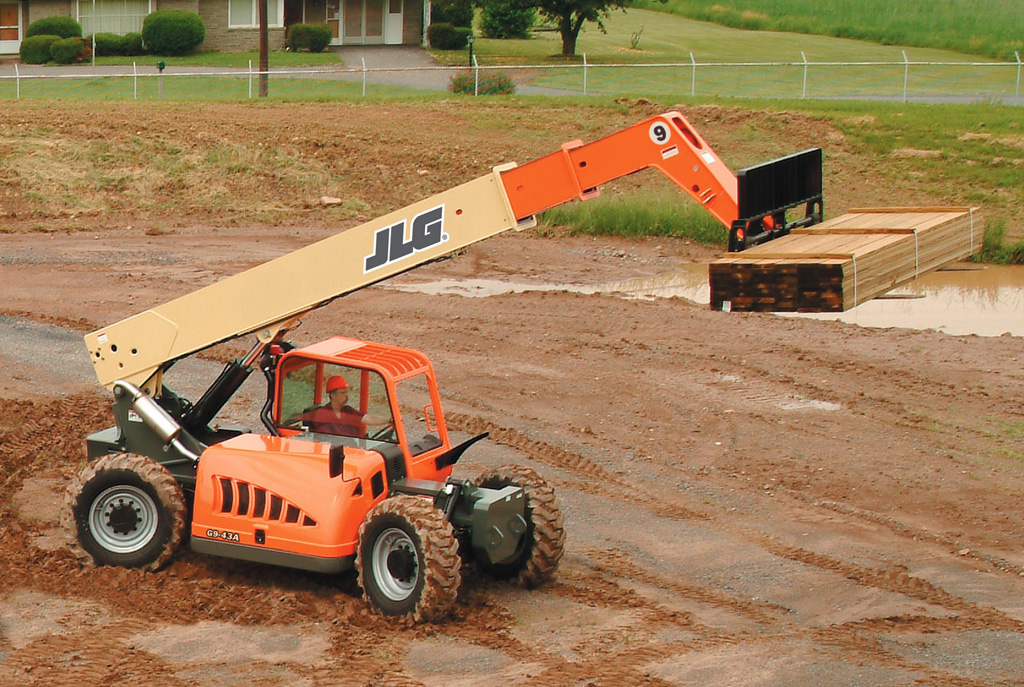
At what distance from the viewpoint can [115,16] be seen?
57.3m

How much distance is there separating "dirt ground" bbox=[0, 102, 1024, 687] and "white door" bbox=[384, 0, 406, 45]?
37.9 meters

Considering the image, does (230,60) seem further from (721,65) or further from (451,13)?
(721,65)

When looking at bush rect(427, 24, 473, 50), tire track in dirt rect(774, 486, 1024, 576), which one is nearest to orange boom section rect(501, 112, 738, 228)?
Result: tire track in dirt rect(774, 486, 1024, 576)

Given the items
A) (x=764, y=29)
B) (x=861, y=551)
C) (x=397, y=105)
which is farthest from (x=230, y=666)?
(x=764, y=29)

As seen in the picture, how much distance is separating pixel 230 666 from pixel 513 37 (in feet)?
189

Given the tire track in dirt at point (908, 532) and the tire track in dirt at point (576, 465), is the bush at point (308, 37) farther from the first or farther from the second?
the tire track in dirt at point (908, 532)

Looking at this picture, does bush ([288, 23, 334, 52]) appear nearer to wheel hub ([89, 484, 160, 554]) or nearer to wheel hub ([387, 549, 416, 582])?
wheel hub ([89, 484, 160, 554])

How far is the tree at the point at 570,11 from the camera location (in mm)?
52281

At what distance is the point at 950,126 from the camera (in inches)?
1363

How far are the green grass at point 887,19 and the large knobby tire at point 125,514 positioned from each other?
60.1 m

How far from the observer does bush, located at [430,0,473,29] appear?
5916 cm

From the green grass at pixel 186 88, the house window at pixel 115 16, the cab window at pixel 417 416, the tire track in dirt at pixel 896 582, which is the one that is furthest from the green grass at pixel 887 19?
the cab window at pixel 417 416

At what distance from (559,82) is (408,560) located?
120ft

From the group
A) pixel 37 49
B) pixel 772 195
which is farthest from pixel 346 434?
pixel 37 49
